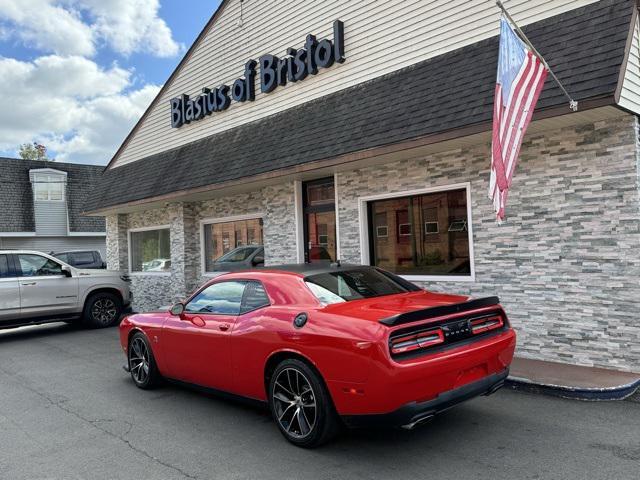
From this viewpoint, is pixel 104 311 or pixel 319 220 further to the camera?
pixel 104 311

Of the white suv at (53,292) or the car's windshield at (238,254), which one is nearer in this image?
the white suv at (53,292)

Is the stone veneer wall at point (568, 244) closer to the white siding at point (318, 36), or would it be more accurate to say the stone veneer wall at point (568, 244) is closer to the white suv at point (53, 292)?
the white siding at point (318, 36)

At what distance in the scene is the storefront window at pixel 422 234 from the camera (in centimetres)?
789

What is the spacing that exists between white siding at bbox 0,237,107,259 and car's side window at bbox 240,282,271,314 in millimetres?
25103

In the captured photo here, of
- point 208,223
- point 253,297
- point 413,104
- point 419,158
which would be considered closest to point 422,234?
point 419,158

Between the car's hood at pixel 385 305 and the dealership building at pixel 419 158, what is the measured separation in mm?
2509

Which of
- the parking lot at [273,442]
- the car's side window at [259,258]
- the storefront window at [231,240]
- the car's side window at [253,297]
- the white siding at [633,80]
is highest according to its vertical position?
the white siding at [633,80]

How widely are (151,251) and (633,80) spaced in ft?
41.3

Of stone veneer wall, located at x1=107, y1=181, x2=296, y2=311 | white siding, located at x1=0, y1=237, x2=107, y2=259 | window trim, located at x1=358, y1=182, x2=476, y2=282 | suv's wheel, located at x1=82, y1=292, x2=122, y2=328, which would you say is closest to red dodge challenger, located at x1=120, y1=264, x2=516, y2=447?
window trim, located at x1=358, y1=182, x2=476, y2=282

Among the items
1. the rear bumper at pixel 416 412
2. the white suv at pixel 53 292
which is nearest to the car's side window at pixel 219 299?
the rear bumper at pixel 416 412

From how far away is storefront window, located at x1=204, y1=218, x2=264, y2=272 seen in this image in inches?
473

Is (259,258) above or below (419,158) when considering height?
below

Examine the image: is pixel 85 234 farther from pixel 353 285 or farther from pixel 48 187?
pixel 353 285

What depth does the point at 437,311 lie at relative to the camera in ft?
14.1
